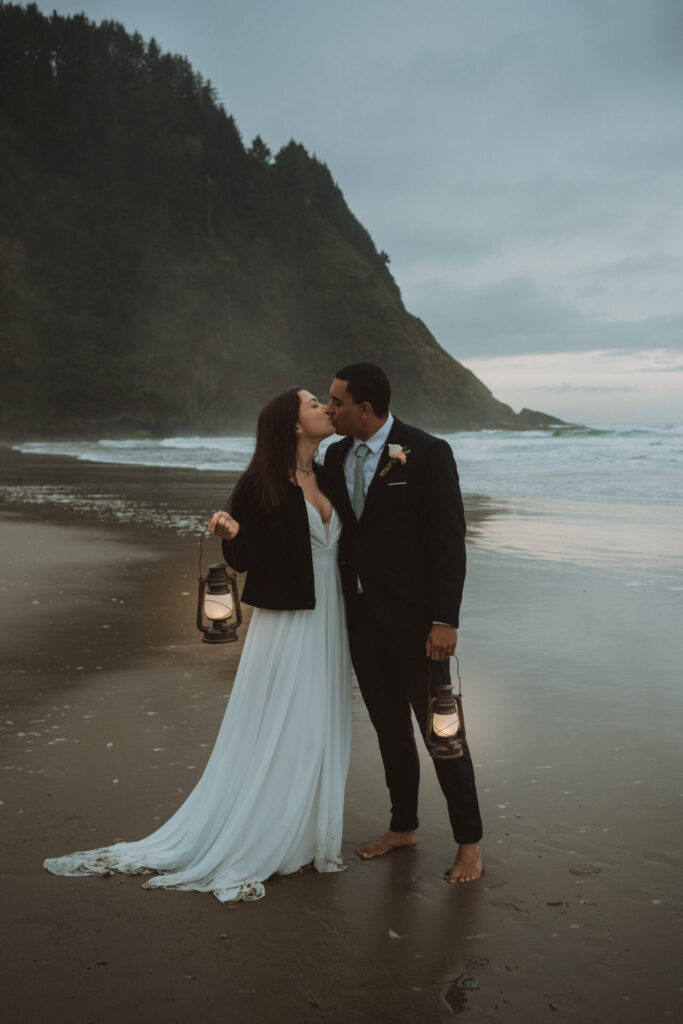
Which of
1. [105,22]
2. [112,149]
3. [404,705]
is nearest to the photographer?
[404,705]

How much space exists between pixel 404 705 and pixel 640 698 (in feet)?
6.85

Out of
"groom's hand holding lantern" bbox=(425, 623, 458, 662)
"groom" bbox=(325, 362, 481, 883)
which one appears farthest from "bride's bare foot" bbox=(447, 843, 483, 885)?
"groom's hand holding lantern" bbox=(425, 623, 458, 662)

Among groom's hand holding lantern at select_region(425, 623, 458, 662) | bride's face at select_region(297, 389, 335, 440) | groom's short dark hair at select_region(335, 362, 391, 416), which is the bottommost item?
groom's hand holding lantern at select_region(425, 623, 458, 662)

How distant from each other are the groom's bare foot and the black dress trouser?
0.03 metres

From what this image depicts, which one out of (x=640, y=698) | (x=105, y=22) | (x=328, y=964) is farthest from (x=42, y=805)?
(x=105, y=22)

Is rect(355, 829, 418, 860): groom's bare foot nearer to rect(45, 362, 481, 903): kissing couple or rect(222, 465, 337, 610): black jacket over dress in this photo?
rect(45, 362, 481, 903): kissing couple

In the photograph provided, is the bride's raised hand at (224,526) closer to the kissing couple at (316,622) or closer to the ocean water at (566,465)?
the kissing couple at (316,622)

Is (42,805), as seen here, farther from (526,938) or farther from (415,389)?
(415,389)

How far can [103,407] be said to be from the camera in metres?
80.5

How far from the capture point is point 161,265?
9012 centimetres

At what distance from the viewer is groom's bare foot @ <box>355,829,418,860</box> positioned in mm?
3303

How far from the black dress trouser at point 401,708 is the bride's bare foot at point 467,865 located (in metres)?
0.03

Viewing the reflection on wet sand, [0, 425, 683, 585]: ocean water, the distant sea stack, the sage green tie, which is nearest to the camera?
the sage green tie

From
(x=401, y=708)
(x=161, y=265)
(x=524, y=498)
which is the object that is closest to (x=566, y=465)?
(x=524, y=498)
